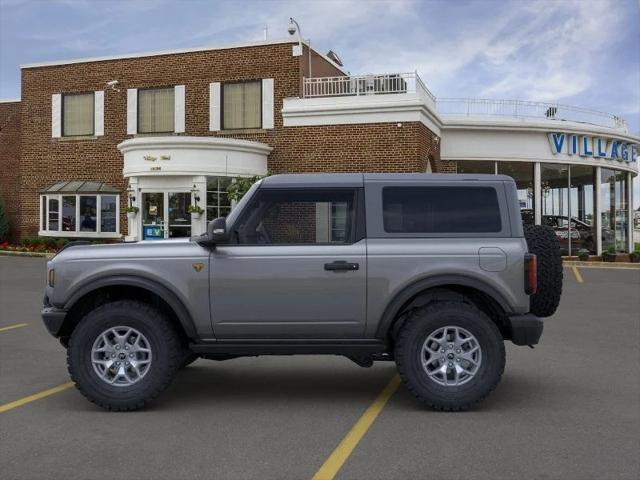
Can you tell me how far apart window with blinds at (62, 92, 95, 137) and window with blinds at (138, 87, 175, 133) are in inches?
90.2

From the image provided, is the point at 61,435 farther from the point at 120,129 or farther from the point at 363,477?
the point at 120,129

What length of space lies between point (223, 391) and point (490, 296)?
2635 millimetres

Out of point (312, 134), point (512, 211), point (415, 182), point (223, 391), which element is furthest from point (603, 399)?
point (312, 134)

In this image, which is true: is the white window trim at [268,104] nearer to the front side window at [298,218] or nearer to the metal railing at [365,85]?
the metal railing at [365,85]

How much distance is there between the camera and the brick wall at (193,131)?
22.9m

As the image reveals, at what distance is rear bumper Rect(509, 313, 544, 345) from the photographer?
5727 millimetres

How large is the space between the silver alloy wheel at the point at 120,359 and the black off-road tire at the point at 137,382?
3 cm

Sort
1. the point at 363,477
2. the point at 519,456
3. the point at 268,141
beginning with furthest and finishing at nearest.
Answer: the point at 268,141 < the point at 519,456 < the point at 363,477

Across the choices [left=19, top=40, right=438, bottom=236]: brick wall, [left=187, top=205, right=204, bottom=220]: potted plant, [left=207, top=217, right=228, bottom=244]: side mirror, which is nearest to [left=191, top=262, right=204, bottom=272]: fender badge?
[left=207, top=217, right=228, bottom=244]: side mirror

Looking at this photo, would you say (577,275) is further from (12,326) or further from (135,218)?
(12,326)

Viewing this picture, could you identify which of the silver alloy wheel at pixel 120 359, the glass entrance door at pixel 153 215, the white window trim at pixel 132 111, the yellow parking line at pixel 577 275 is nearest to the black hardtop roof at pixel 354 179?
the silver alloy wheel at pixel 120 359

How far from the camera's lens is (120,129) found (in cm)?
2652

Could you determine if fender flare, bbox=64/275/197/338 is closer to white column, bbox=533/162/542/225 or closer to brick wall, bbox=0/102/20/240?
white column, bbox=533/162/542/225

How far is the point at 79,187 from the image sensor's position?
26484mm
